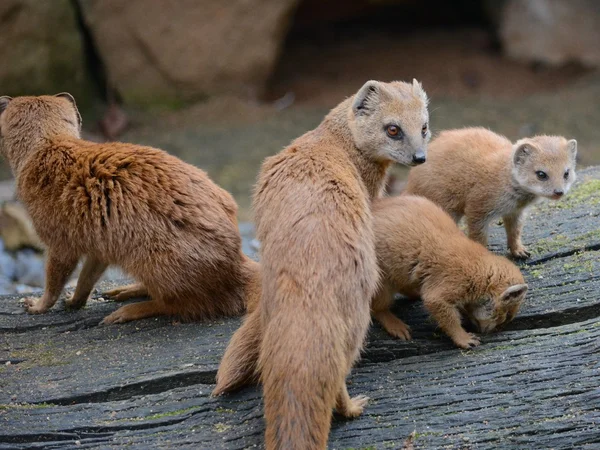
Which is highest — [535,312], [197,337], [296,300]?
[296,300]

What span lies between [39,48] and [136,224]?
280 inches

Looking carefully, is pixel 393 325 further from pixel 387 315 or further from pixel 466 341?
pixel 466 341

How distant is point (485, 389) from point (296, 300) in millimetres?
1322

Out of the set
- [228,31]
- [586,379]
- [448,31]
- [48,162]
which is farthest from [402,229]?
[448,31]

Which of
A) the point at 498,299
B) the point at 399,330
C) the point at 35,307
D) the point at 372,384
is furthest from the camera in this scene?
the point at 35,307

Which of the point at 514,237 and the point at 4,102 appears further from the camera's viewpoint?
the point at 4,102

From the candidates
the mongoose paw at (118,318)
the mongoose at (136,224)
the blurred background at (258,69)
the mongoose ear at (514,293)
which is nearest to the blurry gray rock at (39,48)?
the blurred background at (258,69)

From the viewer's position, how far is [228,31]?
12117 millimetres

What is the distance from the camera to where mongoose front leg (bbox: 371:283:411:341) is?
192 inches

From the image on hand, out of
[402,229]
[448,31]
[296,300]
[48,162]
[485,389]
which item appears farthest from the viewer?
[448,31]

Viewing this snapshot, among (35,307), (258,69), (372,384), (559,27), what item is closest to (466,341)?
(372,384)

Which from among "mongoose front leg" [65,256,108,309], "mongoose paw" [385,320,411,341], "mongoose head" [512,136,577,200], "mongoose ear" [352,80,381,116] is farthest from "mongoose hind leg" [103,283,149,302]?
"mongoose head" [512,136,577,200]

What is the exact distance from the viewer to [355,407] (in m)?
4.27

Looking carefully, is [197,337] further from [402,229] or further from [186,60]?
[186,60]
